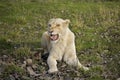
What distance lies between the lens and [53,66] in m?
13.0

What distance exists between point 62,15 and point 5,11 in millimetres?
3126

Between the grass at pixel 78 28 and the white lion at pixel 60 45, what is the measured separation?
88cm

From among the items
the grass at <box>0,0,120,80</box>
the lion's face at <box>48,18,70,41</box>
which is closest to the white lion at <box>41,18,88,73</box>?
the lion's face at <box>48,18,70,41</box>

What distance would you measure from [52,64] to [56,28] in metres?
1.21

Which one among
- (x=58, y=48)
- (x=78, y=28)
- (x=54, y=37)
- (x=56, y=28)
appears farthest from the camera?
(x=78, y=28)

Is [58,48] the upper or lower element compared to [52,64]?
upper

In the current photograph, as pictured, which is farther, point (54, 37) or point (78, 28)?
point (78, 28)

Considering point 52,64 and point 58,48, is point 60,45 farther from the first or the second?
point 52,64

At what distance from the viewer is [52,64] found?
13062 millimetres

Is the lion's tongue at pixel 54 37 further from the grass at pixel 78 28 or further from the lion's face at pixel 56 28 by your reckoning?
the grass at pixel 78 28

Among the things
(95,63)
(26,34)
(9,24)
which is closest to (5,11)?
(9,24)

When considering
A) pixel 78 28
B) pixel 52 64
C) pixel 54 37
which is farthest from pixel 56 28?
pixel 78 28

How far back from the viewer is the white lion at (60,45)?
13.1 metres

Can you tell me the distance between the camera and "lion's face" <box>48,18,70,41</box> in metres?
12.9
